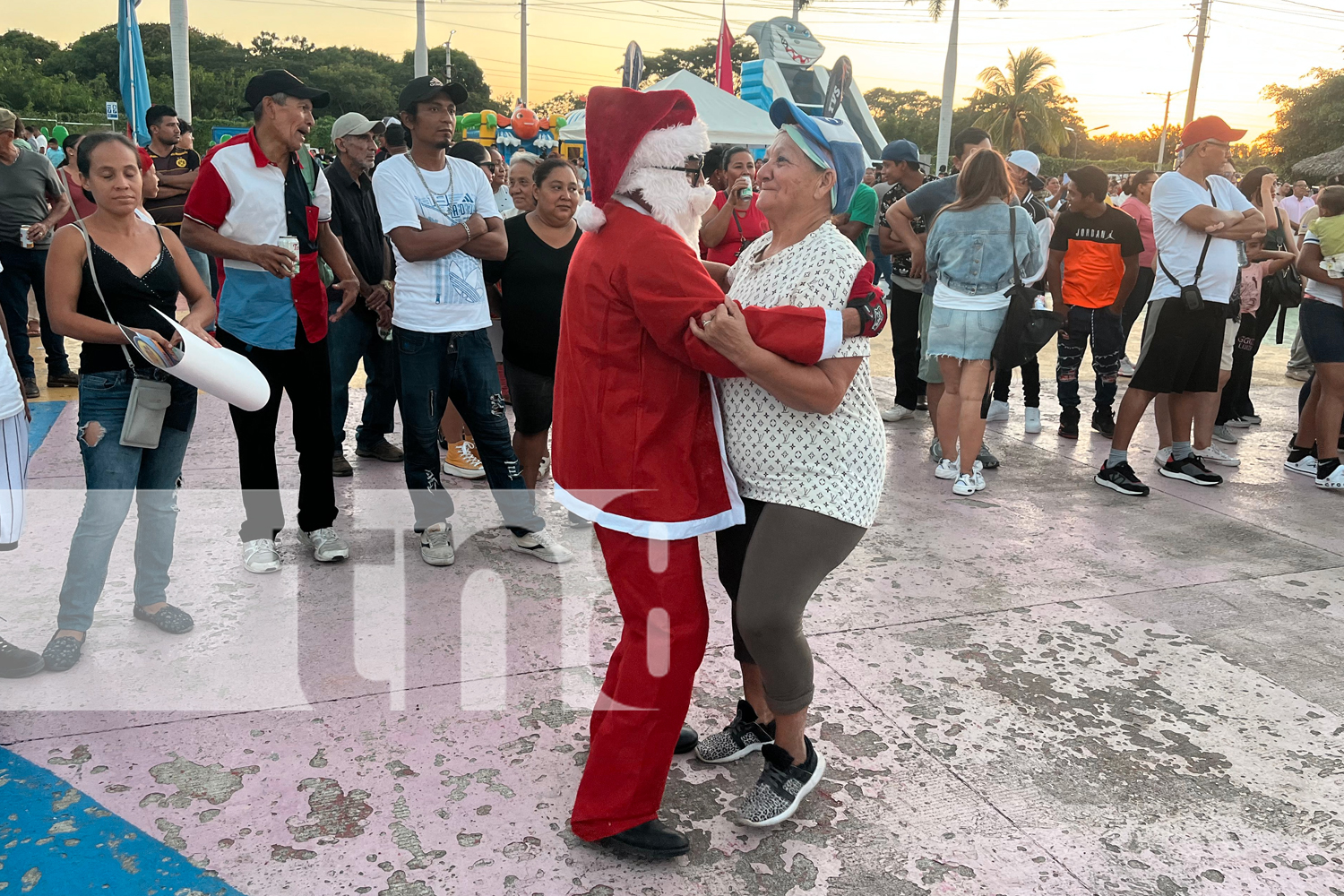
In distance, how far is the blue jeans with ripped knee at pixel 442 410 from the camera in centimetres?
421

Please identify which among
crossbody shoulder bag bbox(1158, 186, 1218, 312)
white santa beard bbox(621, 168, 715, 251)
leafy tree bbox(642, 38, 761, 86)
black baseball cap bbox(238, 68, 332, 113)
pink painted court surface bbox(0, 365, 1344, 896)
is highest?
leafy tree bbox(642, 38, 761, 86)

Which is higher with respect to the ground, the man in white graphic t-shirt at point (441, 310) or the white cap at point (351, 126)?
the white cap at point (351, 126)

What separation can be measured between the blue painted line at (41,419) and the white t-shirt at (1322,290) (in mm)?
7605

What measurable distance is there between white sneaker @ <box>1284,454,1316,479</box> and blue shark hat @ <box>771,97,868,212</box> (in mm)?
5373

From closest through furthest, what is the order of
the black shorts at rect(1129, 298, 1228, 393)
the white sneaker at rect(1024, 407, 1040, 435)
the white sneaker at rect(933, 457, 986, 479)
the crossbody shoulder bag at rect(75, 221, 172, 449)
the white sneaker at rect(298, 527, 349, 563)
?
the crossbody shoulder bag at rect(75, 221, 172, 449)
the white sneaker at rect(298, 527, 349, 563)
the black shorts at rect(1129, 298, 1228, 393)
the white sneaker at rect(933, 457, 986, 479)
the white sneaker at rect(1024, 407, 1040, 435)

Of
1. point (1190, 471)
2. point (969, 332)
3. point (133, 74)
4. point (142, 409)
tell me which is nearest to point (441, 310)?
point (142, 409)

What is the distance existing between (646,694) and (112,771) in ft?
5.04

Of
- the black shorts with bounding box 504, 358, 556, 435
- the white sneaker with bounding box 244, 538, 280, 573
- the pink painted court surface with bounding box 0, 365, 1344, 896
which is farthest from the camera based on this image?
the black shorts with bounding box 504, 358, 556, 435

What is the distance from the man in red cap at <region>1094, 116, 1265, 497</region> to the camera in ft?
17.9

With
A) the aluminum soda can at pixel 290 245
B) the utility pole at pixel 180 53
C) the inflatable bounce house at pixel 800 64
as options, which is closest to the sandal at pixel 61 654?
the aluminum soda can at pixel 290 245

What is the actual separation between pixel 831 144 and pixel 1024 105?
6038 cm

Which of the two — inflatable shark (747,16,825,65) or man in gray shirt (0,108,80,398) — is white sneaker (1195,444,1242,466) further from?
inflatable shark (747,16,825,65)

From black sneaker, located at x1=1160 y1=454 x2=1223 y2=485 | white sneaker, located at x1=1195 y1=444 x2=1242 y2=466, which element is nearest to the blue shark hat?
black sneaker, located at x1=1160 y1=454 x2=1223 y2=485

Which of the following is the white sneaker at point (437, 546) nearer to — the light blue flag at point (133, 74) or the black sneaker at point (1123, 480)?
the black sneaker at point (1123, 480)
